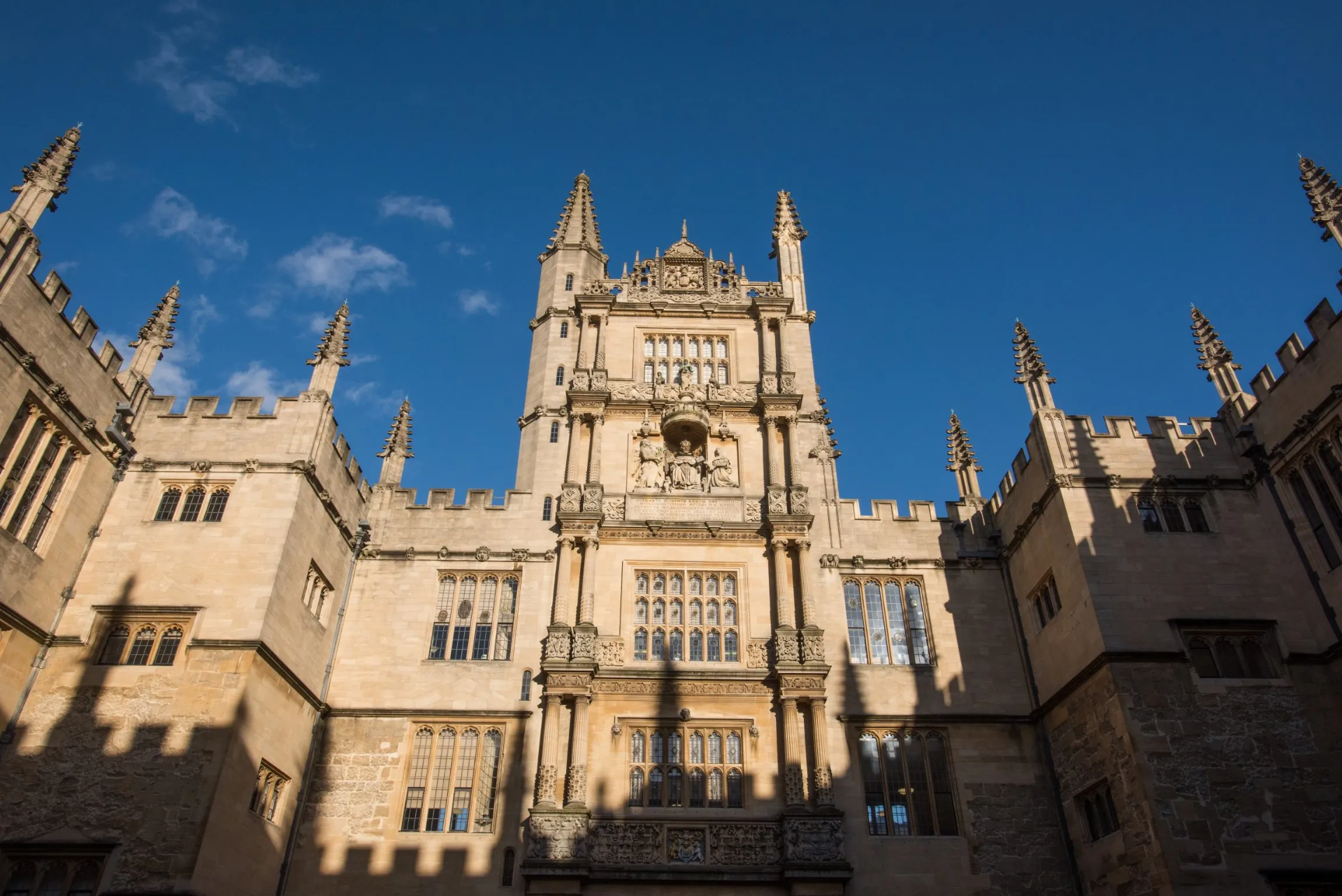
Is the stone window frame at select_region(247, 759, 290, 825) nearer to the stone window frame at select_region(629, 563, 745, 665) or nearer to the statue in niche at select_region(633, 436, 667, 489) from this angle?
the stone window frame at select_region(629, 563, 745, 665)

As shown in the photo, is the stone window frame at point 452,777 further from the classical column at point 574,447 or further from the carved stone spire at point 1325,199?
the carved stone spire at point 1325,199

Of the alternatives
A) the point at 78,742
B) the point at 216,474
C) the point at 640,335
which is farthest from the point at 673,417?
the point at 78,742

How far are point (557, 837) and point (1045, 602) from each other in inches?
503

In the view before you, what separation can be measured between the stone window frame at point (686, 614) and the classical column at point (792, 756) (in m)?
1.86

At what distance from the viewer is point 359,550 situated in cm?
2430

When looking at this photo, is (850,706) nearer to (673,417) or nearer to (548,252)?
(673,417)

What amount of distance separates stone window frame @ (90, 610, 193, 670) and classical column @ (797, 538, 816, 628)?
45.8 ft

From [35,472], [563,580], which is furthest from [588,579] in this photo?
[35,472]

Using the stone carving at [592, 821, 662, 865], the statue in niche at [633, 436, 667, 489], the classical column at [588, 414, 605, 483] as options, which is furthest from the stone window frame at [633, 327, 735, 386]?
the stone carving at [592, 821, 662, 865]

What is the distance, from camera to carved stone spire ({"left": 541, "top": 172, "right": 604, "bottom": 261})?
108 feet

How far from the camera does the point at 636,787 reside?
68.0 feet

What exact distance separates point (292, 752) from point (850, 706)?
12.8 meters

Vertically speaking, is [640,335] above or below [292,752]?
above

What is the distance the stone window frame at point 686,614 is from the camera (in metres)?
22.7
